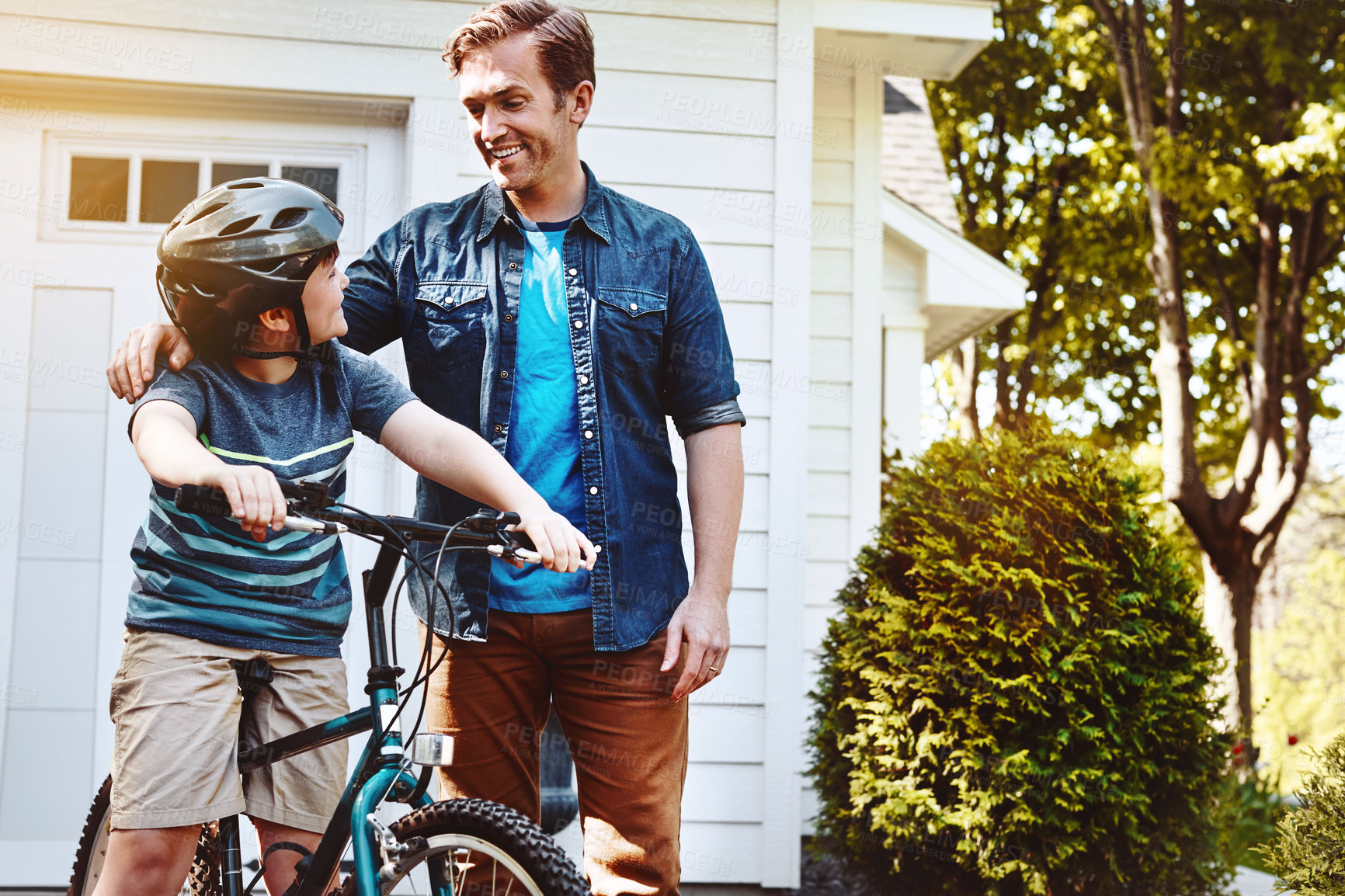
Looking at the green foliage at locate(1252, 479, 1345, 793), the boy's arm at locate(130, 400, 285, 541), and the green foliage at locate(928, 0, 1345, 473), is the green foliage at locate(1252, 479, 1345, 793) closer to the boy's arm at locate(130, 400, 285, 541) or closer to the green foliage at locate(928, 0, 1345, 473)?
the green foliage at locate(928, 0, 1345, 473)

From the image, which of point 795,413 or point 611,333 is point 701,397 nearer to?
point 611,333

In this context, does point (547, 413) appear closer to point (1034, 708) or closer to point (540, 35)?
point (540, 35)

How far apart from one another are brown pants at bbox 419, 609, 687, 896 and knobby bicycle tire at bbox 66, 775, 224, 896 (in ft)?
1.41

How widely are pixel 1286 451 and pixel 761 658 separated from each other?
344 inches

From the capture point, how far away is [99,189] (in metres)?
4.18

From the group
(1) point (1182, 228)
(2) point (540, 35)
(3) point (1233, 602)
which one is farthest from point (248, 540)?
(1) point (1182, 228)

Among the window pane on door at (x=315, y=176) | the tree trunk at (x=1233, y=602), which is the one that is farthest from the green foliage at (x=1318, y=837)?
the tree trunk at (x=1233, y=602)

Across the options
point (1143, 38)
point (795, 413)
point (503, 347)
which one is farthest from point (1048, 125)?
point (503, 347)

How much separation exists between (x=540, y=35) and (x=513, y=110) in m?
0.15

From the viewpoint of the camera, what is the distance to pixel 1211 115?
36.6 feet

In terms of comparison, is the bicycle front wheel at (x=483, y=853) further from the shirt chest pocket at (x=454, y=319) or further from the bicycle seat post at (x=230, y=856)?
the shirt chest pocket at (x=454, y=319)

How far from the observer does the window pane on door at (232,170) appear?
423 cm

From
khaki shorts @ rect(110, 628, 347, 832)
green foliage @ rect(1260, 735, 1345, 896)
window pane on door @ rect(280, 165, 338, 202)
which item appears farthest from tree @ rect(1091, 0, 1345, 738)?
khaki shorts @ rect(110, 628, 347, 832)

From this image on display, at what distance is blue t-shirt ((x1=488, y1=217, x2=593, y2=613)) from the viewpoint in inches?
87.1
